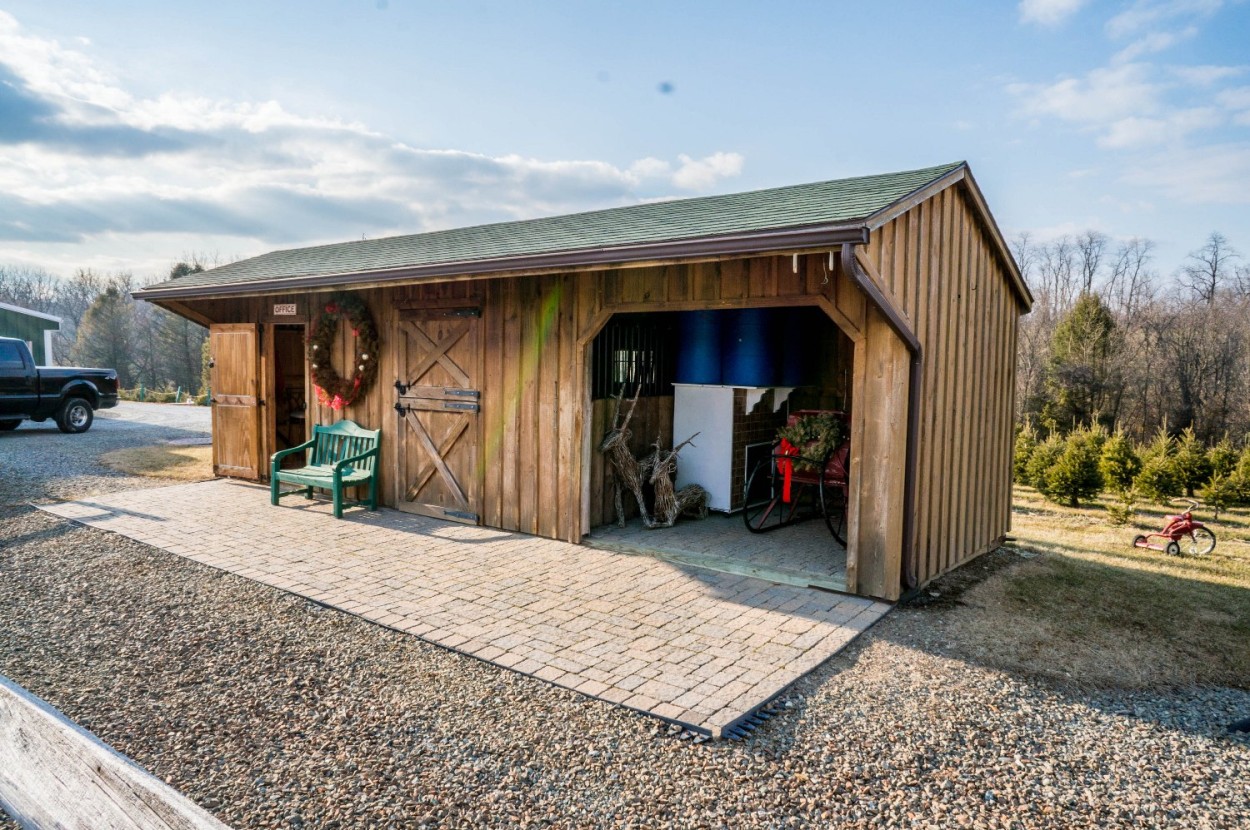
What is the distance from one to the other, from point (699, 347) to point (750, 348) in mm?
555

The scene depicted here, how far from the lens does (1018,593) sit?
5.47m

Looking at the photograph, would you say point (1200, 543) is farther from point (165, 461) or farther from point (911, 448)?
point (165, 461)

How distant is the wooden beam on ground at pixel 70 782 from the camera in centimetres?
171

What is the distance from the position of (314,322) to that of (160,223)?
32.6 m

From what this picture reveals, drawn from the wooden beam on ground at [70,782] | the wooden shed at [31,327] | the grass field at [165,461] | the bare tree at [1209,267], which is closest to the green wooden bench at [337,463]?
the grass field at [165,461]

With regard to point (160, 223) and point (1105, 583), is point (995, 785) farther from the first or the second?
point (160, 223)

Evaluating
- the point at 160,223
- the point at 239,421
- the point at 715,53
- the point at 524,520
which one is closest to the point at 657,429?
the point at 524,520

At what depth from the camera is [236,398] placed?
359 inches

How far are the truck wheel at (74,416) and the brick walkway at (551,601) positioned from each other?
849 cm

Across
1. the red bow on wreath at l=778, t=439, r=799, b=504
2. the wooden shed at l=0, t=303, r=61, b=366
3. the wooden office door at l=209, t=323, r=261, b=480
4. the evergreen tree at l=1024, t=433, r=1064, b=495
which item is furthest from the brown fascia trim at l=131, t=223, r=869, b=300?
the wooden shed at l=0, t=303, r=61, b=366

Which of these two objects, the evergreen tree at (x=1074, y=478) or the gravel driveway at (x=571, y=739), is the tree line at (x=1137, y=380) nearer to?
the evergreen tree at (x=1074, y=478)

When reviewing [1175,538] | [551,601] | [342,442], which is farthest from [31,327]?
[1175,538]

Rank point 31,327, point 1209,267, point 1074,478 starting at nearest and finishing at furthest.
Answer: point 1074,478
point 31,327
point 1209,267

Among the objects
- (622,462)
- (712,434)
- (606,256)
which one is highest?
(606,256)
